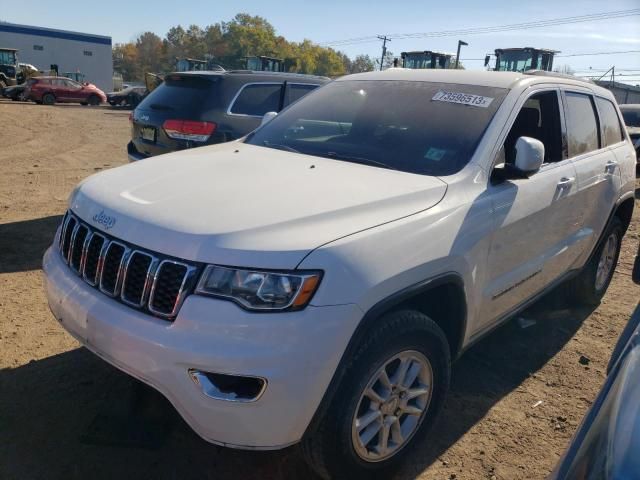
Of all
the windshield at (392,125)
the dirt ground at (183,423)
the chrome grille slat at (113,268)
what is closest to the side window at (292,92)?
the windshield at (392,125)

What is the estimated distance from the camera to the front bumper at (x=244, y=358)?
1.95 m

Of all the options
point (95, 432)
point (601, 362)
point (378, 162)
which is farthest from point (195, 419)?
point (601, 362)

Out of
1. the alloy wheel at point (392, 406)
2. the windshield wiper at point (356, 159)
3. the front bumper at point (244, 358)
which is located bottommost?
the alloy wheel at point (392, 406)

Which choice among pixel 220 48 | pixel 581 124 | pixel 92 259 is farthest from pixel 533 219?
pixel 220 48

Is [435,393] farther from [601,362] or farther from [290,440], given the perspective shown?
[601,362]

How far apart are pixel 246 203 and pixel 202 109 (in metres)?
4.00

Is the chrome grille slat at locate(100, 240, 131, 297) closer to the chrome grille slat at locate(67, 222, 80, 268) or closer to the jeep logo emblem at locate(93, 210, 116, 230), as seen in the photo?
the jeep logo emblem at locate(93, 210, 116, 230)

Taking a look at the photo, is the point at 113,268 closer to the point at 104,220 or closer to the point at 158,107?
the point at 104,220

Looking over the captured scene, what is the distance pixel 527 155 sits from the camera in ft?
9.46

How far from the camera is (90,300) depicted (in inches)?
91.7

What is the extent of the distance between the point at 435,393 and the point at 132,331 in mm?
1474

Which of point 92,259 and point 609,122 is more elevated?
point 609,122

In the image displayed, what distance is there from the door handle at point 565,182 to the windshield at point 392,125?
765mm

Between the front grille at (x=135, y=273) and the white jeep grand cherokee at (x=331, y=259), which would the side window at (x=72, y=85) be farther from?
the front grille at (x=135, y=273)
